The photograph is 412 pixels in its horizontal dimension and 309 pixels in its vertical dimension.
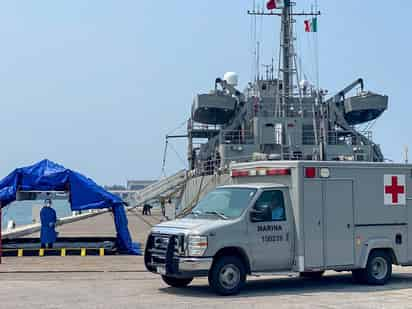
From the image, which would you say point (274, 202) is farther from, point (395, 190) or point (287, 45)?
point (287, 45)

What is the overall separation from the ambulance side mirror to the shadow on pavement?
1.40 metres

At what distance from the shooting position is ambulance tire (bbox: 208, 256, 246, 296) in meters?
12.4

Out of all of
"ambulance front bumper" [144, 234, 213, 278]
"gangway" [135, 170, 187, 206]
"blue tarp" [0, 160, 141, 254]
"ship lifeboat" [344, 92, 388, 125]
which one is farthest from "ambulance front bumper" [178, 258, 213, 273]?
"gangway" [135, 170, 187, 206]

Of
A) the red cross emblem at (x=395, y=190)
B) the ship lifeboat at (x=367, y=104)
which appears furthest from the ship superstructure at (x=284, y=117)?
the red cross emblem at (x=395, y=190)

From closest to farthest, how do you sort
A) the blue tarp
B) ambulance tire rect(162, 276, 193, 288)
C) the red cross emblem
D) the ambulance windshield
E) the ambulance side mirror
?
the ambulance side mirror, the ambulance windshield, ambulance tire rect(162, 276, 193, 288), the red cross emblem, the blue tarp

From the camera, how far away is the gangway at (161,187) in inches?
1999

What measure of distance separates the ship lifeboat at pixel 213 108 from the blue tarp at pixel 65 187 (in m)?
24.3

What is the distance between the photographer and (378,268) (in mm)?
14328

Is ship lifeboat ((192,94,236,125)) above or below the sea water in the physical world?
above

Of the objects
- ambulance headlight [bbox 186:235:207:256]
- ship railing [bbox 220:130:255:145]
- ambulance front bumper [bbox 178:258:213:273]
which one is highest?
ship railing [bbox 220:130:255:145]

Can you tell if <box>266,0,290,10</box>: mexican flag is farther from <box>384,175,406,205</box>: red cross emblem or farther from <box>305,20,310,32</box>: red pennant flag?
<box>384,175,406,205</box>: red cross emblem

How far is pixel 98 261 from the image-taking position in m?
18.5

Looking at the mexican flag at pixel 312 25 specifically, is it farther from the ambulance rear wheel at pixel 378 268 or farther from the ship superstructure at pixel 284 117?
the ambulance rear wheel at pixel 378 268

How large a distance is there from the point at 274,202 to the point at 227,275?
1757 mm
